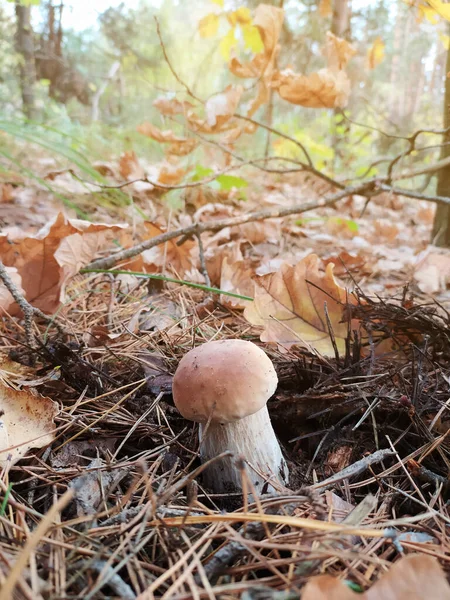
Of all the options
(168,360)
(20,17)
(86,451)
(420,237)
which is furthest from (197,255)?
(20,17)

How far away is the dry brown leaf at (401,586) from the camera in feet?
1.99

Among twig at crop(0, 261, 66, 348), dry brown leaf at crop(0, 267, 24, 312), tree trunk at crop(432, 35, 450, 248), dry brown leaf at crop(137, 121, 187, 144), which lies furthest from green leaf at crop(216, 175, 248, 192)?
twig at crop(0, 261, 66, 348)

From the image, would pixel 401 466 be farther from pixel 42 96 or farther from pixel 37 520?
pixel 42 96

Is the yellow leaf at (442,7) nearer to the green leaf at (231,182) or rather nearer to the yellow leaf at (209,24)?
the yellow leaf at (209,24)

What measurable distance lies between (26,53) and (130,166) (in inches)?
221

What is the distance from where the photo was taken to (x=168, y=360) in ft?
4.59

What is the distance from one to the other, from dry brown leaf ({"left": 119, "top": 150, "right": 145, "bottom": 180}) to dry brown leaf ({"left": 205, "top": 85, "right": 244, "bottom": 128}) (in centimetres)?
139

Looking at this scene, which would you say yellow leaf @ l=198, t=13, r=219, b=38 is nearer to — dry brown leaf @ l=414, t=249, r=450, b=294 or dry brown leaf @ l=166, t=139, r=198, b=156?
dry brown leaf @ l=166, t=139, r=198, b=156

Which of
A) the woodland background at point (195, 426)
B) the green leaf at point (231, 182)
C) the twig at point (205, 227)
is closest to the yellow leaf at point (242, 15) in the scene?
the woodland background at point (195, 426)

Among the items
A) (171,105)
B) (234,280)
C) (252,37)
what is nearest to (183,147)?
(171,105)

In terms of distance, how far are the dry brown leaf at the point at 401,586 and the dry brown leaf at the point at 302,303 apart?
87cm

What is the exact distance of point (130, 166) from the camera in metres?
3.67

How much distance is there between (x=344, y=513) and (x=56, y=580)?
0.60 meters

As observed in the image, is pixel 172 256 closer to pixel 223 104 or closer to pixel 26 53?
pixel 223 104
